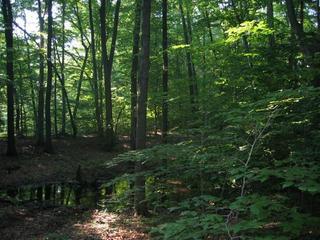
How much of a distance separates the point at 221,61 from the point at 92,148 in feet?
55.2

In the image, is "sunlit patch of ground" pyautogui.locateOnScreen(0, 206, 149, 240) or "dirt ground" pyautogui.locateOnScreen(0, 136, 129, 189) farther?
"dirt ground" pyautogui.locateOnScreen(0, 136, 129, 189)

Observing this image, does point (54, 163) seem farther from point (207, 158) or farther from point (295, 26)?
point (207, 158)

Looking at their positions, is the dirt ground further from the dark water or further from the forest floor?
the dark water

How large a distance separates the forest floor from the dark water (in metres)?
0.55

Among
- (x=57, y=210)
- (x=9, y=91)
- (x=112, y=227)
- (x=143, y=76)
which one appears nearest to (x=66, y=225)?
(x=112, y=227)

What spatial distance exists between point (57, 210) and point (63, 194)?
3.33 metres

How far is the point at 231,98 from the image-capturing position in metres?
9.11

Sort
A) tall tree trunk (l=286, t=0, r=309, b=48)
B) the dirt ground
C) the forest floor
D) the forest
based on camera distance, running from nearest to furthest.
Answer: the forest < tall tree trunk (l=286, t=0, r=309, b=48) < the forest floor < the dirt ground

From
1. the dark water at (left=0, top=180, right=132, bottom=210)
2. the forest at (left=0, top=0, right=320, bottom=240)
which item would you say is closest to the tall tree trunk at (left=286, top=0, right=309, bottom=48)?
the forest at (left=0, top=0, right=320, bottom=240)

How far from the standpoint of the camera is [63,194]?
1575 centimetres

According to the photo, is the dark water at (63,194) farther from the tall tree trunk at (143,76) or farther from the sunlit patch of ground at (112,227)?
the tall tree trunk at (143,76)

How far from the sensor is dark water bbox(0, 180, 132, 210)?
1402cm

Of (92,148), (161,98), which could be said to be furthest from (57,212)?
(92,148)

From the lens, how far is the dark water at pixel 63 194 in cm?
1402
